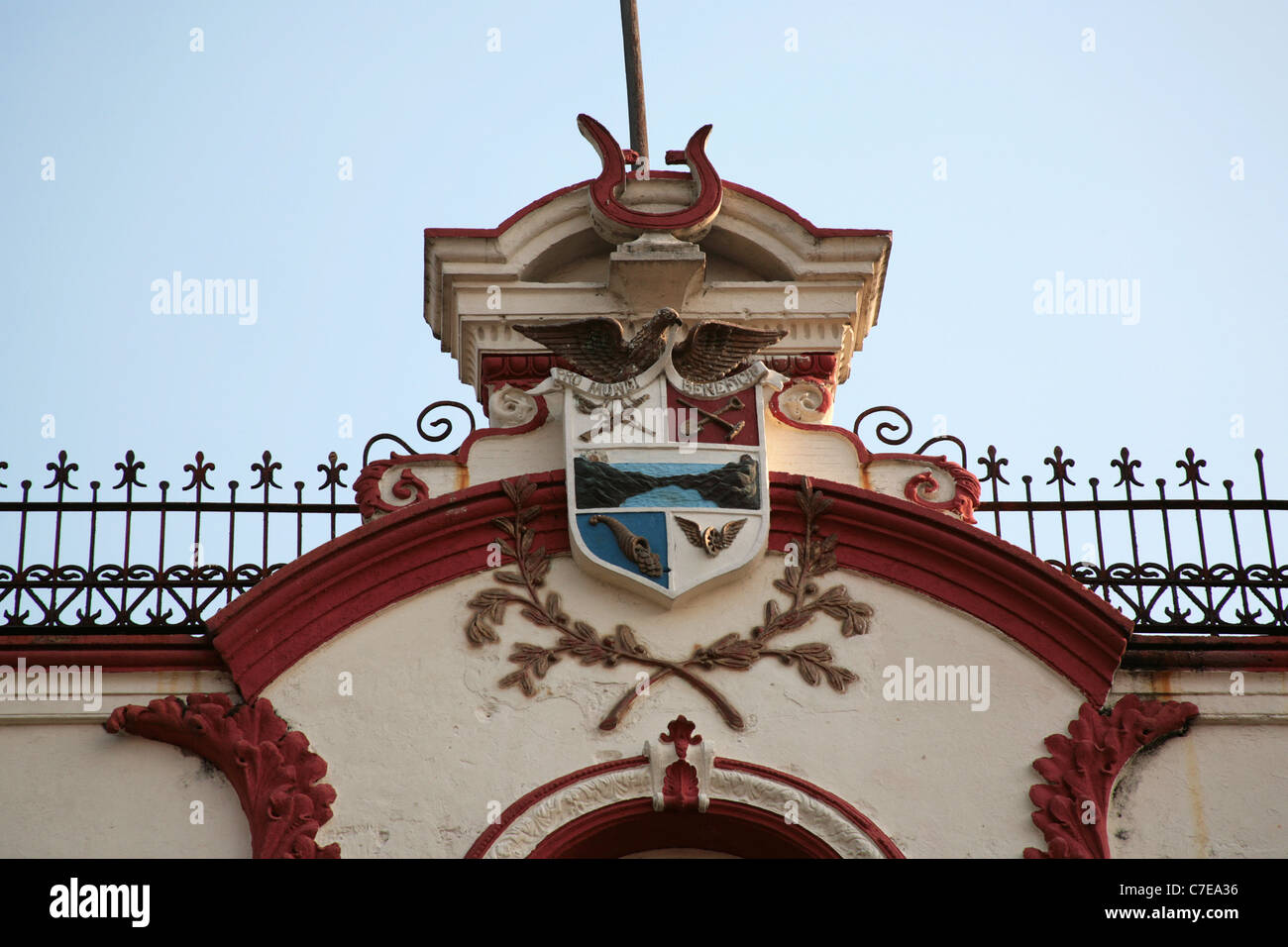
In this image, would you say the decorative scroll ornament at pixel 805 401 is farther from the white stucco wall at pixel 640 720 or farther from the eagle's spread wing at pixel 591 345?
the white stucco wall at pixel 640 720

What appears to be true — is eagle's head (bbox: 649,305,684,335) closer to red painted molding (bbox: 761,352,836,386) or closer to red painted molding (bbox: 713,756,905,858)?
red painted molding (bbox: 761,352,836,386)

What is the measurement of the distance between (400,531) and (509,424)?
0.81 m

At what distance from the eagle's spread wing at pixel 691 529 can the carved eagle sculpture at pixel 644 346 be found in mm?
745

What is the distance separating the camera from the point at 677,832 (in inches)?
379

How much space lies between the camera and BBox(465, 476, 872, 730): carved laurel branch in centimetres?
966

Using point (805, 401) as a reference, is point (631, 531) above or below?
below

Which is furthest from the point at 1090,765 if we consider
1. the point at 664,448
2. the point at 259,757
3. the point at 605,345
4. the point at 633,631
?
the point at 259,757

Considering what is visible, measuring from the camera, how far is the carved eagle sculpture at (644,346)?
1024 centimetres

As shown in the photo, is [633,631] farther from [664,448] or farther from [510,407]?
[510,407]

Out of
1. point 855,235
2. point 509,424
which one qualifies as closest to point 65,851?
point 509,424

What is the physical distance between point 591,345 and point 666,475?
734 millimetres

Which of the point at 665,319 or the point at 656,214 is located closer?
the point at 665,319
